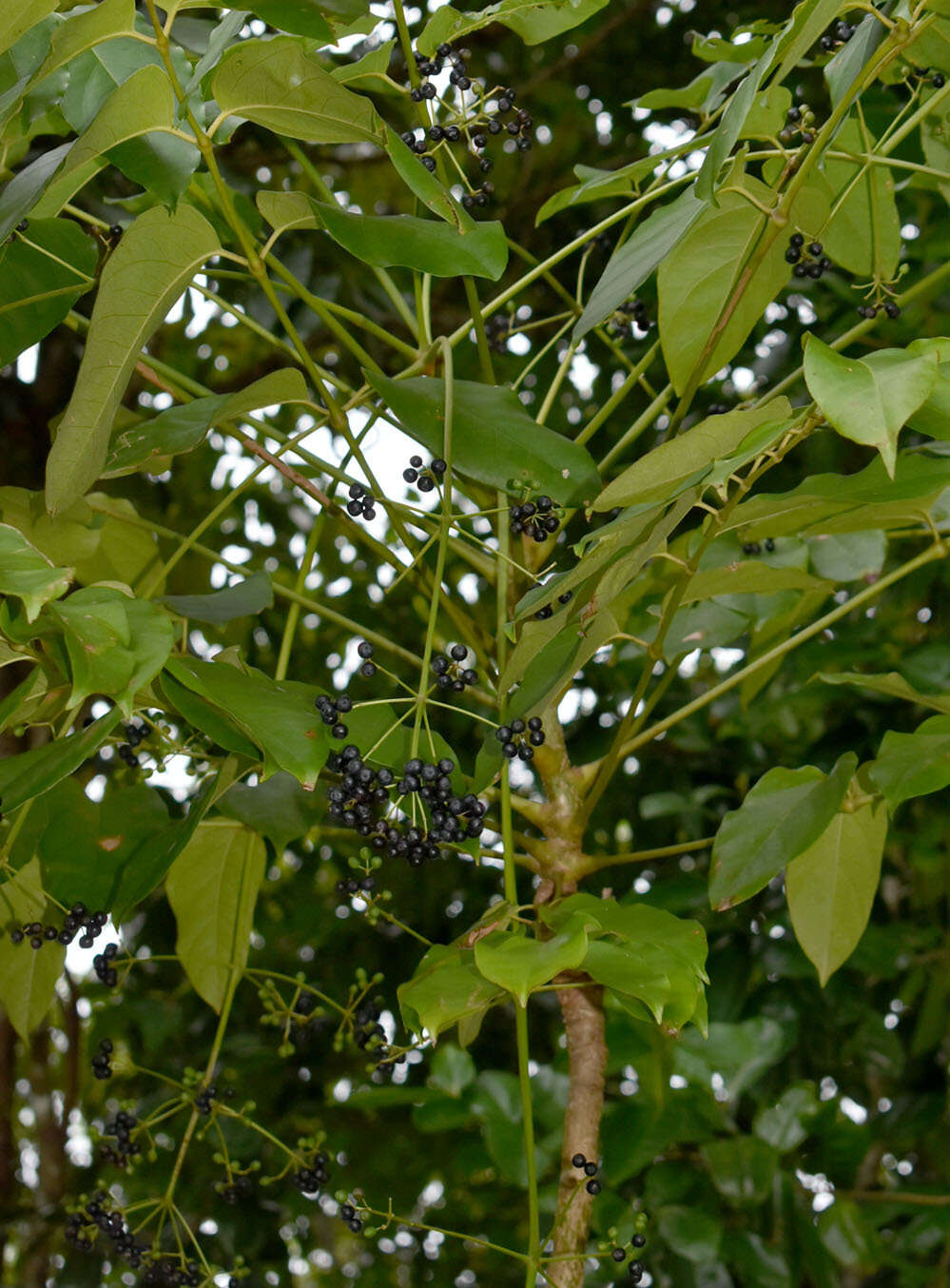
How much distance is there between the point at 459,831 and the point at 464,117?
0.38 metres

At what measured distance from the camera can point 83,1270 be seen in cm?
149

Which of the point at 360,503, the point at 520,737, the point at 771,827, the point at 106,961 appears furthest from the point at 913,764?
the point at 106,961

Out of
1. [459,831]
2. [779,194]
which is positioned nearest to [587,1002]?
[459,831]

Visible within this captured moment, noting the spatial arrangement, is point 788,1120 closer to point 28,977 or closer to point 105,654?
point 28,977

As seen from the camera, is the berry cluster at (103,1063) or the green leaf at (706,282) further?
the berry cluster at (103,1063)

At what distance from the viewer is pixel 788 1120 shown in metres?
1.35

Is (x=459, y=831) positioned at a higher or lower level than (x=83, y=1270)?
higher

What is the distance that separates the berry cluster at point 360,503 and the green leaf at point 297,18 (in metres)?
0.23

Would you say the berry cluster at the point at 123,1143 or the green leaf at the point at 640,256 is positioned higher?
the green leaf at the point at 640,256

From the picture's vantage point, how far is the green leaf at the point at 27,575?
505 mm

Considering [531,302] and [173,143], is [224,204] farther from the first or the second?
[531,302]

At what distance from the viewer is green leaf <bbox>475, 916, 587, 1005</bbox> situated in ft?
1.74

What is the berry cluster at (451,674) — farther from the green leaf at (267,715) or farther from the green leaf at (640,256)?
the green leaf at (640,256)

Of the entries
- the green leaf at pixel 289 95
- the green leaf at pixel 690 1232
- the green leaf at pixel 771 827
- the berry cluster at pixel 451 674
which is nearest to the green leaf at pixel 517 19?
the green leaf at pixel 289 95
